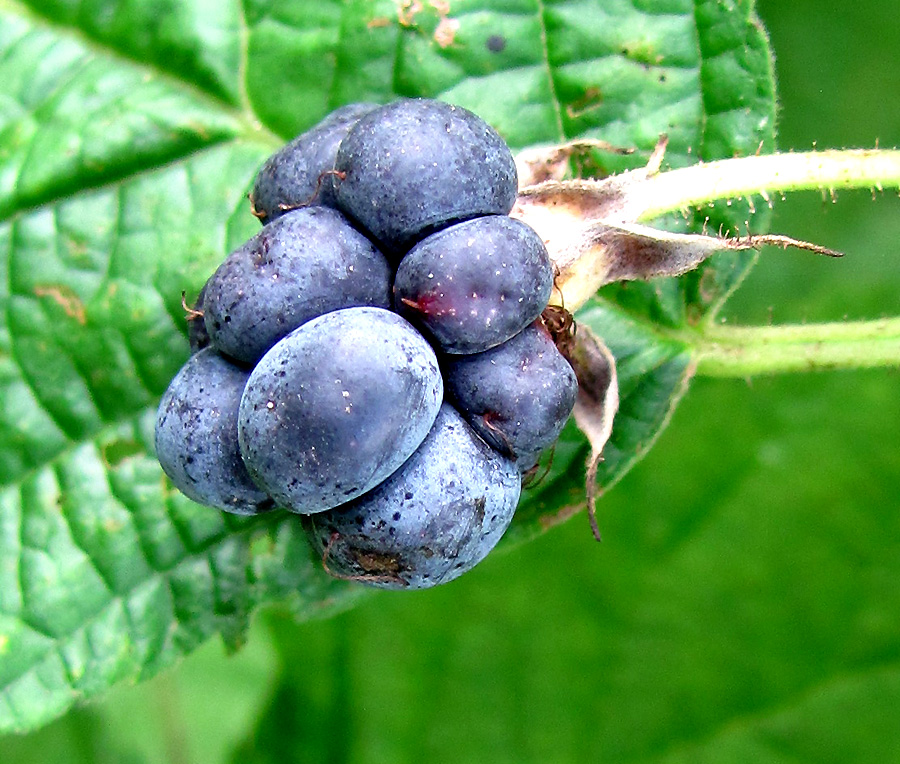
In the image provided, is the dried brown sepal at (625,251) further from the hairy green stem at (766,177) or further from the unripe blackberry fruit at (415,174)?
the unripe blackberry fruit at (415,174)

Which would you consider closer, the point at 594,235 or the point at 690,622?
the point at 594,235

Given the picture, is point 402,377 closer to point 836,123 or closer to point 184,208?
point 184,208

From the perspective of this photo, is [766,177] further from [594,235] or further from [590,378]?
[590,378]

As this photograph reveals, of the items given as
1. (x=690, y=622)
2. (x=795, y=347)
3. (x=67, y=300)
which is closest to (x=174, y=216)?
(x=67, y=300)

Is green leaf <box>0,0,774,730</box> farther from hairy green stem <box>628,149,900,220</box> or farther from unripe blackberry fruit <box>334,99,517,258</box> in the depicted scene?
unripe blackberry fruit <box>334,99,517,258</box>

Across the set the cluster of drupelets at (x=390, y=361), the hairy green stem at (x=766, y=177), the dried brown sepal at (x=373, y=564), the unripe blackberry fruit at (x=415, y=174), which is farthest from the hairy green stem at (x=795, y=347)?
the dried brown sepal at (x=373, y=564)
